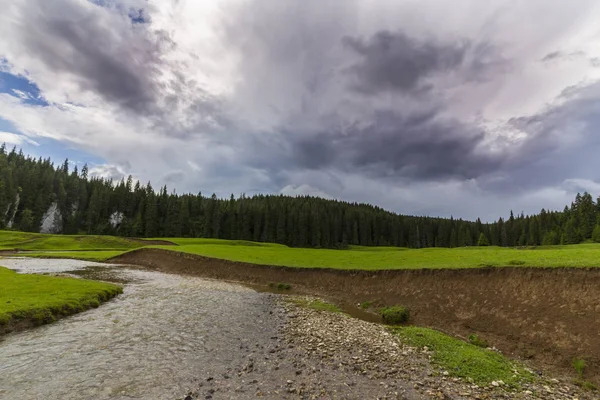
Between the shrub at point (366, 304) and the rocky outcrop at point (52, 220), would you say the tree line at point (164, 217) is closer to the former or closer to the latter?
the rocky outcrop at point (52, 220)

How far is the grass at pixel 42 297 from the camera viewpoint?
63.1 ft

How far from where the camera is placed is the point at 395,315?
26.6 metres

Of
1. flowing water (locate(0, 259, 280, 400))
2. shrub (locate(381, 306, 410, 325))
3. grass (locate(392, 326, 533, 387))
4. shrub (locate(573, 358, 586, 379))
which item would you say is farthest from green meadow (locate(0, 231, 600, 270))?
flowing water (locate(0, 259, 280, 400))

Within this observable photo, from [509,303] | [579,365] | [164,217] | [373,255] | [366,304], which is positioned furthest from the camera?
[164,217]

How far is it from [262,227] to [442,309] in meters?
148

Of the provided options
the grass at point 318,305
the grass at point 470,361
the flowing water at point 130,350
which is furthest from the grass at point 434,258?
the flowing water at point 130,350

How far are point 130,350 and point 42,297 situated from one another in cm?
1354

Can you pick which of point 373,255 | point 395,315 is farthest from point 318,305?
point 373,255

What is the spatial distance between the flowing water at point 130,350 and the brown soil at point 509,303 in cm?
1481

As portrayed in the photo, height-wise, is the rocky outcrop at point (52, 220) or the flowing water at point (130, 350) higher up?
the rocky outcrop at point (52, 220)

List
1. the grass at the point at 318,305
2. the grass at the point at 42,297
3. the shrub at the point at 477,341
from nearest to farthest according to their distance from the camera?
1. the grass at the point at 42,297
2. the shrub at the point at 477,341
3. the grass at the point at 318,305

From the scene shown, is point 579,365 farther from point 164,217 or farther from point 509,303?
point 164,217

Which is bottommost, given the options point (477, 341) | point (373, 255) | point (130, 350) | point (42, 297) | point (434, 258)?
point (477, 341)

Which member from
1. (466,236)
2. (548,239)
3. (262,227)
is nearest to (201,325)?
(262,227)
